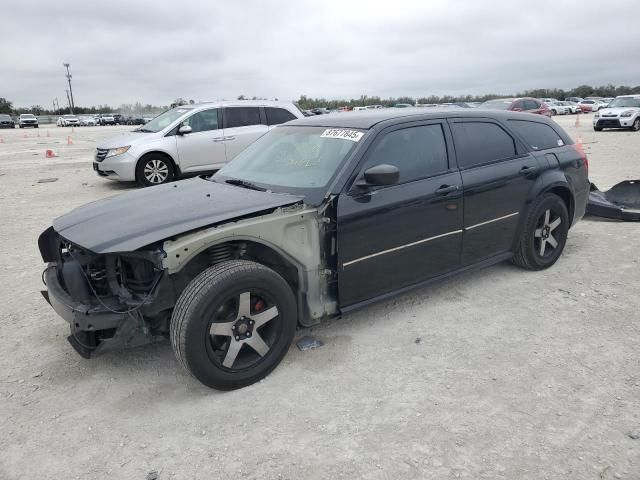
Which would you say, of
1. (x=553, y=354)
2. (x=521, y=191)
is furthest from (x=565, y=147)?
(x=553, y=354)

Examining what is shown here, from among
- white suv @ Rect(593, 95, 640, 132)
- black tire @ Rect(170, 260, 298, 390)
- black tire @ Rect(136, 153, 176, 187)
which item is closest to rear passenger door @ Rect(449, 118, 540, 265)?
black tire @ Rect(170, 260, 298, 390)

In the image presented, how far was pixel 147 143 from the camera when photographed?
986cm

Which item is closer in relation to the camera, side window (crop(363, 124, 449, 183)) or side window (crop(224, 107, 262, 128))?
side window (crop(363, 124, 449, 183))

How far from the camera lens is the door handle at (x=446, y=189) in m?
3.86

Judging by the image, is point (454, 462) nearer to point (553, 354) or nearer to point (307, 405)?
point (307, 405)

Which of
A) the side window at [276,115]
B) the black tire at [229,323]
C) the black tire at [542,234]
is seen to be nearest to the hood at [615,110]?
the side window at [276,115]

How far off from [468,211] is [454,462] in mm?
2200

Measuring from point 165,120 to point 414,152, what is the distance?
8.05 metres

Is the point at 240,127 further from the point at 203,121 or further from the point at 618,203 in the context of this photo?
the point at 618,203

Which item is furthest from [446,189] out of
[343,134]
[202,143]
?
[202,143]

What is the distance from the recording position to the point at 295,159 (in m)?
3.96

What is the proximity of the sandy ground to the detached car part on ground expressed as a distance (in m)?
0.31

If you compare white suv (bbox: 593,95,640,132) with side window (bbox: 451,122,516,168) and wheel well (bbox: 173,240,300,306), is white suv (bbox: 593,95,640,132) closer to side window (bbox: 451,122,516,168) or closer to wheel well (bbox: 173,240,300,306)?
side window (bbox: 451,122,516,168)

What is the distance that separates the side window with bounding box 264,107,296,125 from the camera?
10.9m
